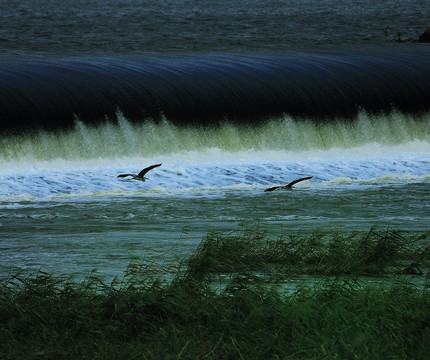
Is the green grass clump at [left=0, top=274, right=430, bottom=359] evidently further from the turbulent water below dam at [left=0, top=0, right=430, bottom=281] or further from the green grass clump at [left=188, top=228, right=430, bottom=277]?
the turbulent water below dam at [left=0, top=0, right=430, bottom=281]

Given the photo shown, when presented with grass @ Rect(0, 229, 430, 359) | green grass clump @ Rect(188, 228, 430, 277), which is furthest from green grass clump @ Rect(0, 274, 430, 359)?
green grass clump @ Rect(188, 228, 430, 277)

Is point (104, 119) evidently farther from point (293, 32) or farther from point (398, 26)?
point (398, 26)

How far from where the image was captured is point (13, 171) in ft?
57.4

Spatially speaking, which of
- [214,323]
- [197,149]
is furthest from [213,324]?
[197,149]

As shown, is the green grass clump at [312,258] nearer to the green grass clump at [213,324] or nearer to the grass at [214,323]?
the grass at [214,323]

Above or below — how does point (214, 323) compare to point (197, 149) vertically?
above

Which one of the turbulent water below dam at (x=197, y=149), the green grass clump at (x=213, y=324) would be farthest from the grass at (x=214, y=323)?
the turbulent water below dam at (x=197, y=149)

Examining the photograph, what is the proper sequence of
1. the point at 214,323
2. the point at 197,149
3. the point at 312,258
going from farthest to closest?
the point at 197,149 < the point at 312,258 < the point at 214,323

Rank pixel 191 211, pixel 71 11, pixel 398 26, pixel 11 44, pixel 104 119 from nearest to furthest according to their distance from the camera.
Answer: pixel 191 211 < pixel 104 119 < pixel 11 44 < pixel 398 26 < pixel 71 11

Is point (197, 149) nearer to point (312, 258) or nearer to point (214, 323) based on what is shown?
point (312, 258)

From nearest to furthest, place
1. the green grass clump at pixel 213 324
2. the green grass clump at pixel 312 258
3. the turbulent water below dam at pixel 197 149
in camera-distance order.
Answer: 1. the green grass clump at pixel 213 324
2. the green grass clump at pixel 312 258
3. the turbulent water below dam at pixel 197 149

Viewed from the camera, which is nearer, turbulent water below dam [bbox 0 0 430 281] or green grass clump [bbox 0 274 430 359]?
green grass clump [bbox 0 274 430 359]

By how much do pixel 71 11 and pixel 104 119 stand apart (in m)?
31.8

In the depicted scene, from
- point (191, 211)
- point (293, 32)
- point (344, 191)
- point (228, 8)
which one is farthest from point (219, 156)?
point (228, 8)
